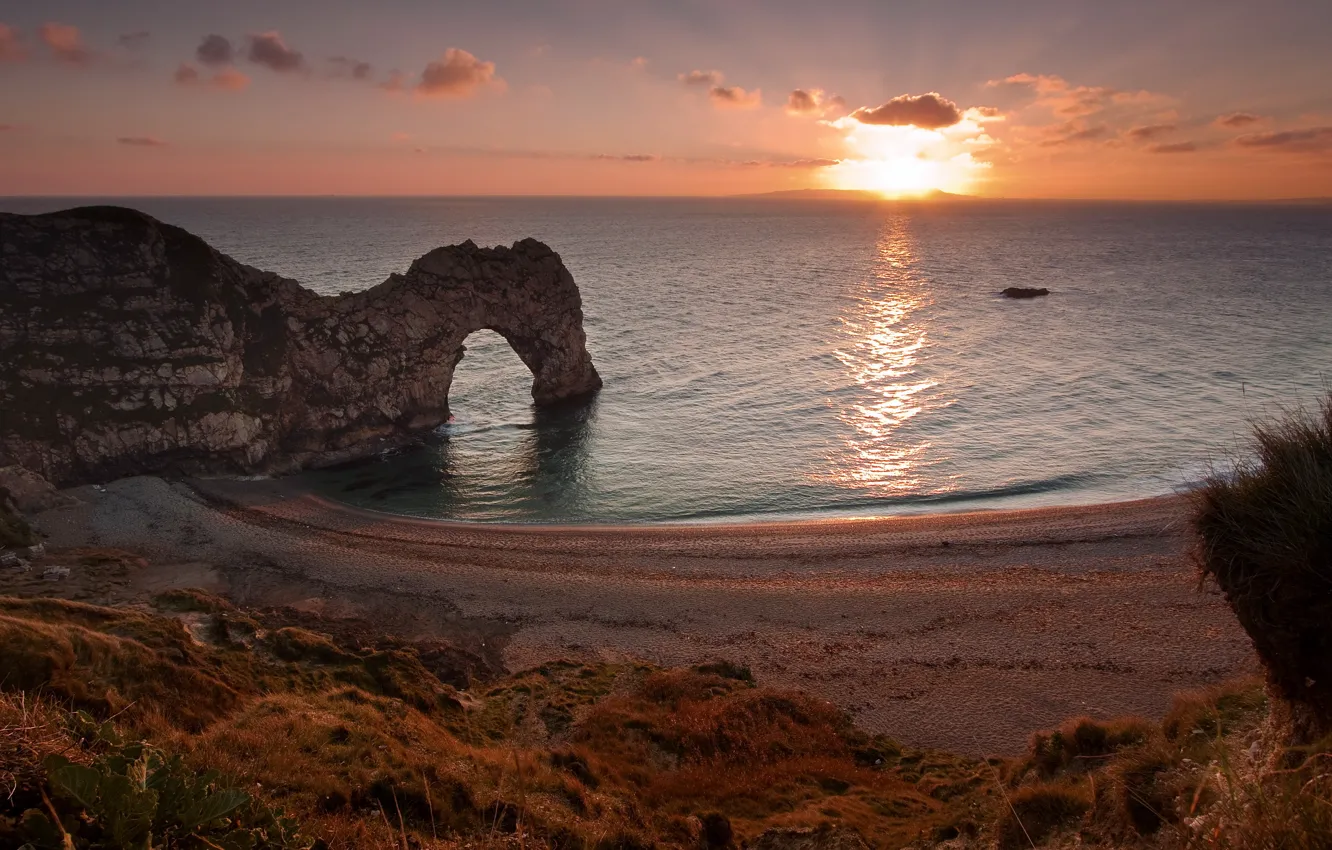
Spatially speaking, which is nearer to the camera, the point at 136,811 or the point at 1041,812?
the point at 136,811

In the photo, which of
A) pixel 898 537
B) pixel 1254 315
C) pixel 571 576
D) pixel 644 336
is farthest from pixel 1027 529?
pixel 1254 315

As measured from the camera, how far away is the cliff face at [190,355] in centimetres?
4022

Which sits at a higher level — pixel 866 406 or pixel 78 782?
pixel 78 782

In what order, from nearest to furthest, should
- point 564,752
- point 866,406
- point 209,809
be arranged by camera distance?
point 209,809, point 564,752, point 866,406

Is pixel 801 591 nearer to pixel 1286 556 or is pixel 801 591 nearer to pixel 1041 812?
pixel 1041 812

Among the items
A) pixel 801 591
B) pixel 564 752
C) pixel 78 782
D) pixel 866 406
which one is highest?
pixel 78 782

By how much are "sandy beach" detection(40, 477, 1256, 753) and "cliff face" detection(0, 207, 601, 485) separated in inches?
130

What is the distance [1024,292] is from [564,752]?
11309 centimetres

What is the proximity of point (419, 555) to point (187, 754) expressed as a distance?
25347 millimetres

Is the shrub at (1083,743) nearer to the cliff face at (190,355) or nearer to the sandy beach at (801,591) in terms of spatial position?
the sandy beach at (801,591)

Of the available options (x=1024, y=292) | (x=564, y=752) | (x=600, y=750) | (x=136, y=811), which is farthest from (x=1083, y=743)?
(x=1024, y=292)

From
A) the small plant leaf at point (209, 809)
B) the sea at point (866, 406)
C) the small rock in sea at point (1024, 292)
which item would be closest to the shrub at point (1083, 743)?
the small plant leaf at point (209, 809)

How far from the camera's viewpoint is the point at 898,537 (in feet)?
121

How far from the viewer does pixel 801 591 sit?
102 feet
